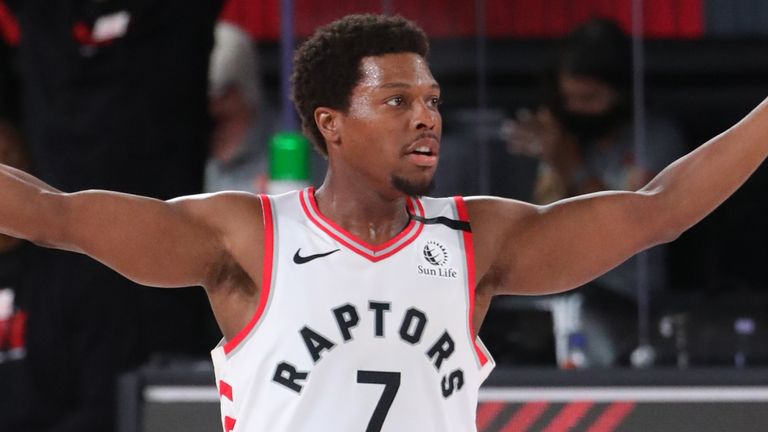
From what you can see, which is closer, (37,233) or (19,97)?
(37,233)

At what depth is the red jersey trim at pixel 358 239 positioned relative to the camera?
134 inches

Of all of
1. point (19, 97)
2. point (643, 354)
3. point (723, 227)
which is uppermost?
point (19, 97)

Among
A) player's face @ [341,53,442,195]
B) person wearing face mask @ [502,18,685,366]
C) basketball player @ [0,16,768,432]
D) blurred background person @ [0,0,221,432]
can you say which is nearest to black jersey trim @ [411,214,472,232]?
basketball player @ [0,16,768,432]

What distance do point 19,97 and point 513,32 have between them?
2.09m

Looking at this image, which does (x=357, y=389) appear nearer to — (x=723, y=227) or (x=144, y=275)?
(x=144, y=275)

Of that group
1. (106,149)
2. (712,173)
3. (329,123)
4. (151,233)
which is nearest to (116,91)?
(106,149)

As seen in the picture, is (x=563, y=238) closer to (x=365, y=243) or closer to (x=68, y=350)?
(x=365, y=243)

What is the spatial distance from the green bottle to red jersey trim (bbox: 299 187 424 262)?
175 cm

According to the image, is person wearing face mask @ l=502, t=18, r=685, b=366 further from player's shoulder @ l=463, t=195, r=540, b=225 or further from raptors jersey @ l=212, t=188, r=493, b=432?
raptors jersey @ l=212, t=188, r=493, b=432

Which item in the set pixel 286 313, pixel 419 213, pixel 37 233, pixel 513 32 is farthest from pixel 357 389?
pixel 513 32

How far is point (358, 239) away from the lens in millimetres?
3426

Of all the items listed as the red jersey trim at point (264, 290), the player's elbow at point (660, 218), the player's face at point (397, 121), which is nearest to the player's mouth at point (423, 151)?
the player's face at point (397, 121)

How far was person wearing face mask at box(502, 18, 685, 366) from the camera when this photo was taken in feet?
17.8

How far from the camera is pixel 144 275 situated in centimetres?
335
